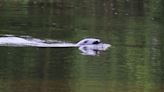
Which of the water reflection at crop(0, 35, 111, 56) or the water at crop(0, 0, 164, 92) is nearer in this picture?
the water at crop(0, 0, 164, 92)

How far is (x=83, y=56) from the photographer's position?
582 inches

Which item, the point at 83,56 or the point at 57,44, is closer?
the point at 83,56

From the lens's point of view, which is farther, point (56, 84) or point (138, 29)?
point (138, 29)

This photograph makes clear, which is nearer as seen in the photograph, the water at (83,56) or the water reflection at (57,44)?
the water at (83,56)

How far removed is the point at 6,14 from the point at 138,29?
697 centimetres

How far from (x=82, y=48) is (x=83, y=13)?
12.2 metres

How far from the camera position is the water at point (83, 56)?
11.6 metres

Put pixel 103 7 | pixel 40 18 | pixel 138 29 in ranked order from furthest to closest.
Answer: pixel 103 7 < pixel 40 18 < pixel 138 29

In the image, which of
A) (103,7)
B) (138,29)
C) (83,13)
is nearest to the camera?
(138,29)

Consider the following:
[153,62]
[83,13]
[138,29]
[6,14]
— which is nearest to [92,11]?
[83,13]

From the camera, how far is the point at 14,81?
11.7m

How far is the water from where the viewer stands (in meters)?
11.6

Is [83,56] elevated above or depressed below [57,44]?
below

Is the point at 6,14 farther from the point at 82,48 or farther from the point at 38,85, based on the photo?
the point at 38,85
